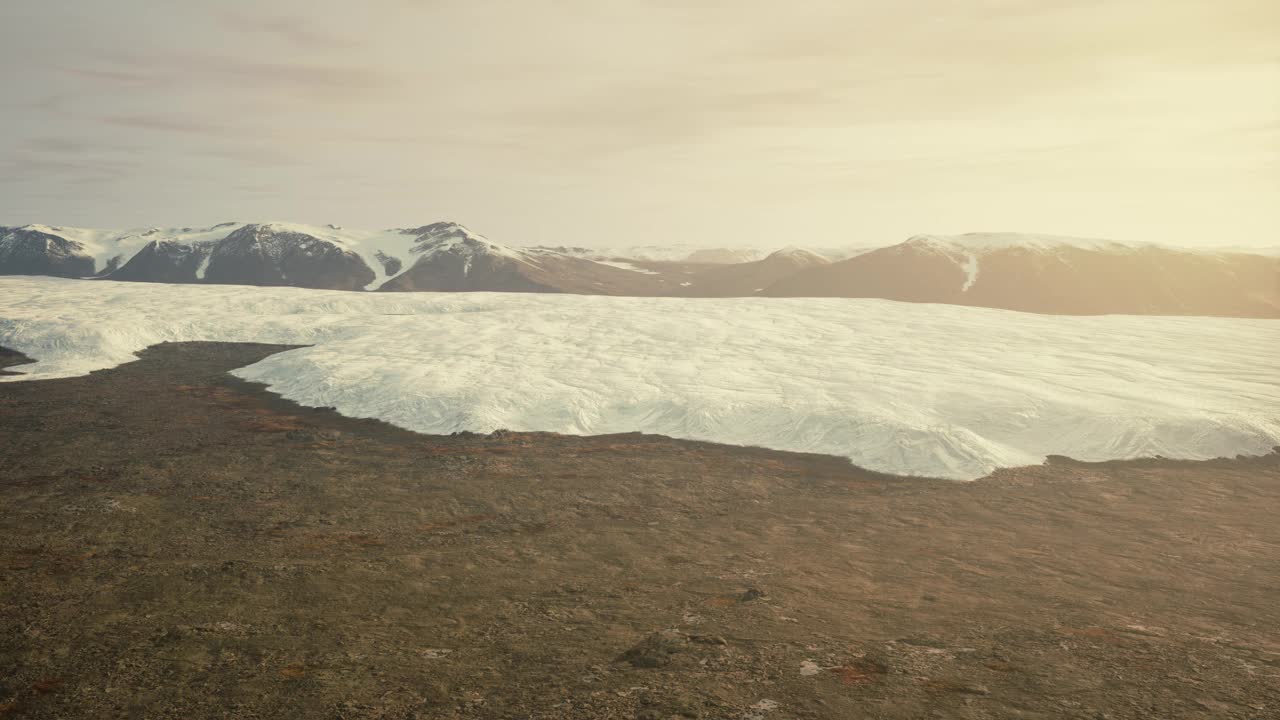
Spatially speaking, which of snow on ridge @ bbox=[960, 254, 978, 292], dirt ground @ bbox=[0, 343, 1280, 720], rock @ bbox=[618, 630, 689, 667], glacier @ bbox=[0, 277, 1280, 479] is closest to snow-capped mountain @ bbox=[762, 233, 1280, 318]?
snow on ridge @ bbox=[960, 254, 978, 292]

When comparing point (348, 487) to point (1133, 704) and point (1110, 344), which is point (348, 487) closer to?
point (1133, 704)

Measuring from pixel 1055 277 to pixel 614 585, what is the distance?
14125cm

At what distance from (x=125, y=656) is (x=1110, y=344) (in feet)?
169

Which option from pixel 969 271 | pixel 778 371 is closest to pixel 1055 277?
pixel 969 271

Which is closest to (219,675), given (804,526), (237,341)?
(804,526)

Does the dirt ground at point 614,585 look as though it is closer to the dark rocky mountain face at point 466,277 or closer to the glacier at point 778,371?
the glacier at point 778,371

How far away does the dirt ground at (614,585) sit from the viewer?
9695mm

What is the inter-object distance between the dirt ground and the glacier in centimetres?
254

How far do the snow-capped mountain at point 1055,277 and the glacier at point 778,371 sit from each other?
7078cm

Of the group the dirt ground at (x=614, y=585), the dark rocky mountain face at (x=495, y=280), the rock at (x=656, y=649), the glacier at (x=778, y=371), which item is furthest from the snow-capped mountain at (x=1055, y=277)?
the rock at (x=656, y=649)

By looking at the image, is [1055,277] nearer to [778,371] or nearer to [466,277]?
[778,371]

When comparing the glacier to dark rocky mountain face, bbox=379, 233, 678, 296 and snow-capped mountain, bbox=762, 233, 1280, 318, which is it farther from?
dark rocky mountain face, bbox=379, 233, 678, 296

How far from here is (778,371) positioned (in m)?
35.5

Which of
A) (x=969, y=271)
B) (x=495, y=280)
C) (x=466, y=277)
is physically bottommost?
(x=495, y=280)
